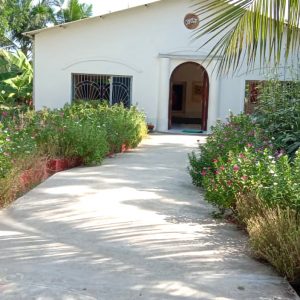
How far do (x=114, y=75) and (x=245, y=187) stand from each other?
13.1m

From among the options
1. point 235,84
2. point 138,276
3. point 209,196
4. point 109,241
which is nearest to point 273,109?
point 209,196

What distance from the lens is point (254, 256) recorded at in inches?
172

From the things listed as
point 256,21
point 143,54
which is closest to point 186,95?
point 143,54

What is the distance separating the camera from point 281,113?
7730 mm

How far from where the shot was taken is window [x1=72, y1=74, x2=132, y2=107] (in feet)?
58.5

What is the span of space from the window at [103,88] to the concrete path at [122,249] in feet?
34.8

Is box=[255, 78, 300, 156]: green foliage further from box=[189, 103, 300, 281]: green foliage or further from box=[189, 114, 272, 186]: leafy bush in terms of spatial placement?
box=[189, 114, 272, 186]: leafy bush

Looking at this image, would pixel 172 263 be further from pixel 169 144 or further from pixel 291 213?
pixel 169 144

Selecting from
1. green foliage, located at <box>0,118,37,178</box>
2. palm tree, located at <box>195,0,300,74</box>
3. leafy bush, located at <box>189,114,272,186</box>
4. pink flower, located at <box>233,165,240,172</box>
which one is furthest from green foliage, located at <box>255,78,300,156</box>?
green foliage, located at <box>0,118,37,178</box>

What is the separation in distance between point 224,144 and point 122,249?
3.50 m

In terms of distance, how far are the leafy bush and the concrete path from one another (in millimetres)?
404

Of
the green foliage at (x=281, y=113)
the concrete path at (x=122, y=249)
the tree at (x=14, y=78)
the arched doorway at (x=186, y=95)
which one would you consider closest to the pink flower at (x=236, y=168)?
the concrete path at (x=122, y=249)

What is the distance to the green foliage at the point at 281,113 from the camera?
7.17m

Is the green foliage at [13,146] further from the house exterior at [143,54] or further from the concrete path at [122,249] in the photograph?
the house exterior at [143,54]
